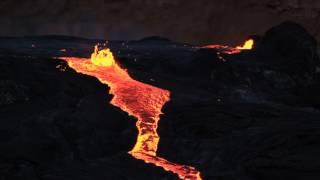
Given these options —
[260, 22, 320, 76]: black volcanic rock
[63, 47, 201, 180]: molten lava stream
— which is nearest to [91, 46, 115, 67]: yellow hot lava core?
[63, 47, 201, 180]: molten lava stream

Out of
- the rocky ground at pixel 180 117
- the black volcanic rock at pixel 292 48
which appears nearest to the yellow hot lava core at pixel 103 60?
the rocky ground at pixel 180 117

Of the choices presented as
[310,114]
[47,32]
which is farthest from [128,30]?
[310,114]

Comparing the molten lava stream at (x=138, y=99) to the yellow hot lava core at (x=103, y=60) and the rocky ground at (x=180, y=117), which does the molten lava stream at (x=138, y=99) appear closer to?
the yellow hot lava core at (x=103, y=60)

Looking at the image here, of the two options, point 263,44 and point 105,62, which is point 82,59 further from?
point 263,44

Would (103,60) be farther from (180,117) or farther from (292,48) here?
(180,117)

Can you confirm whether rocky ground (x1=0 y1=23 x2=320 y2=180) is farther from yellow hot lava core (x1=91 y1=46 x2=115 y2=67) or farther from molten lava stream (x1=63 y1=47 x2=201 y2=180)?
yellow hot lava core (x1=91 y1=46 x2=115 y2=67)

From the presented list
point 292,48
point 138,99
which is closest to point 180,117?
point 138,99
